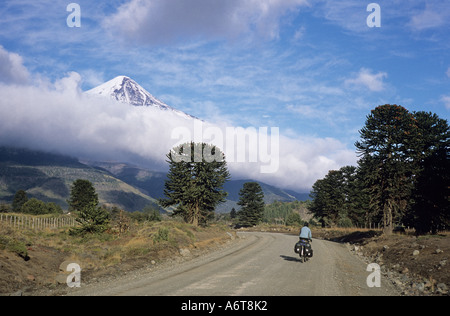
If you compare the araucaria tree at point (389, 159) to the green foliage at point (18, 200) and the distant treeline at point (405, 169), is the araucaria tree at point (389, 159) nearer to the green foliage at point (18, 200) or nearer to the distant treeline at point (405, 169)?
the distant treeline at point (405, 169)

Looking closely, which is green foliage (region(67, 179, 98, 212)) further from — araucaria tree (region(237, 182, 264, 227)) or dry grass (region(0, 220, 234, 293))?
dry grass (region(0, 220, 234, 293))

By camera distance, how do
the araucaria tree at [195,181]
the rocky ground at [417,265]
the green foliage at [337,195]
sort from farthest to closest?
1. the green foliage at [337,195]
2. the araucaria tree at [195,181]
3. the rocky ground at [417,265]

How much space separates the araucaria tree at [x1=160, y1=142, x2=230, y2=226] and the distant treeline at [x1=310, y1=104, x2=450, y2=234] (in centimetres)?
1730

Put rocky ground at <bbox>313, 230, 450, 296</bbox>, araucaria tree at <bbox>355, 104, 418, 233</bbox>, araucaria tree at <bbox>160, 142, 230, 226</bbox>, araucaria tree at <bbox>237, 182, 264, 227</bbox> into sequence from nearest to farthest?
1. rocky ground at <bbox>313, 230, 450, 296</bbox>
2. araucaria tree at <bbox>355, 104, 418, 233</bbox>
3. araucaria tree at <bbox>160, 142, 230, 226</bbox>
4. araucaria tree at <bbox>237, 182, 264, 227</bbox>

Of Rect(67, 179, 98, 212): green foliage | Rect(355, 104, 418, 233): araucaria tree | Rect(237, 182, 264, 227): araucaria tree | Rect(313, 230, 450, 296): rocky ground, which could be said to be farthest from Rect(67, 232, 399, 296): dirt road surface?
Rect(237, 182, 264, 227): araucaria tree

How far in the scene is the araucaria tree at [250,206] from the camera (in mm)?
87812

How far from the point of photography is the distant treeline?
1231 inches

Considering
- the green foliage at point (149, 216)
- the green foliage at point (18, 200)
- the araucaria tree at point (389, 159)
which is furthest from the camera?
the green foliage at point (18, 200)

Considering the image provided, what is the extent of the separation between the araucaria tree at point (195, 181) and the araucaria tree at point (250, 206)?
47446 mm

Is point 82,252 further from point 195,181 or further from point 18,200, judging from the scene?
point 18,200

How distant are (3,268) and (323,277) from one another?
39.8 ft

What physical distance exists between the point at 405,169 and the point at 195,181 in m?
23.2

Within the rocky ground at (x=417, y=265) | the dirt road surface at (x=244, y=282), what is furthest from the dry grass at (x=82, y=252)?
the rocky ground at (x=417, y=265)

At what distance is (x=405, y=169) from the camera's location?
101 feet
